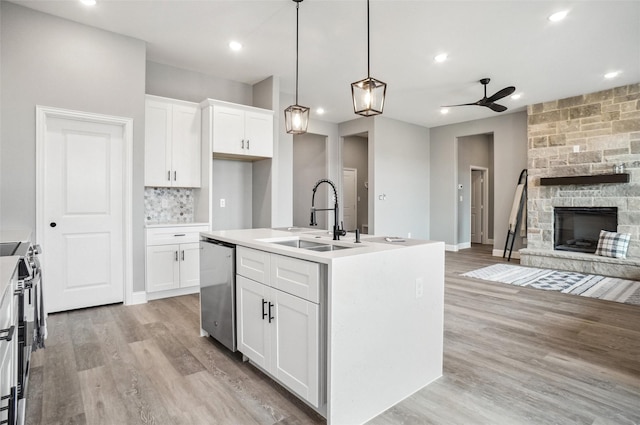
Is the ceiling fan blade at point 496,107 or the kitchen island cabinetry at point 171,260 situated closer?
the kitchen island cabinetry at point 171,260

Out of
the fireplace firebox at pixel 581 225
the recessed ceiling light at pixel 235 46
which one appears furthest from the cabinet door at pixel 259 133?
the fireplace firebox at pixel 581 225

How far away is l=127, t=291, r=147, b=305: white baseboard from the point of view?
12.5 feet

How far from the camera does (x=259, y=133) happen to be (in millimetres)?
4727

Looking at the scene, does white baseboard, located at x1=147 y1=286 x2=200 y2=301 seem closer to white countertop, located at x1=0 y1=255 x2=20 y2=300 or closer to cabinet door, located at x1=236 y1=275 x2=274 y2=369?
cabinet door, located at x1=236 y1=275 x2=274 y2=369

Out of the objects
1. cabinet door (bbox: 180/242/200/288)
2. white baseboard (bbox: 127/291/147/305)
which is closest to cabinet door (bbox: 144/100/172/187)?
cabinet door (bbox: 180/242/200/288)

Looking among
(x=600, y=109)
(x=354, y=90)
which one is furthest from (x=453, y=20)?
(x=600, y=109)

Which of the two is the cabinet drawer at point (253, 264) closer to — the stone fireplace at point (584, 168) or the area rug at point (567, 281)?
the area rug at point (567, 281)

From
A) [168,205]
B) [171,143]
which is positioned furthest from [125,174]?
[168,205]

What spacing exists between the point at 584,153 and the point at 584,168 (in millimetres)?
245

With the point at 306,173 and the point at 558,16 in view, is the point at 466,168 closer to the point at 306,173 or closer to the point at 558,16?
the point at 306,173

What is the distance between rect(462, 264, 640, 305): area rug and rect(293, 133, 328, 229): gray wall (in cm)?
350

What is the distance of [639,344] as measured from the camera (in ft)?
9.14

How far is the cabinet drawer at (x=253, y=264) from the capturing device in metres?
2.12

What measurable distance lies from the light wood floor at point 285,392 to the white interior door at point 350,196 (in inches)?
221
